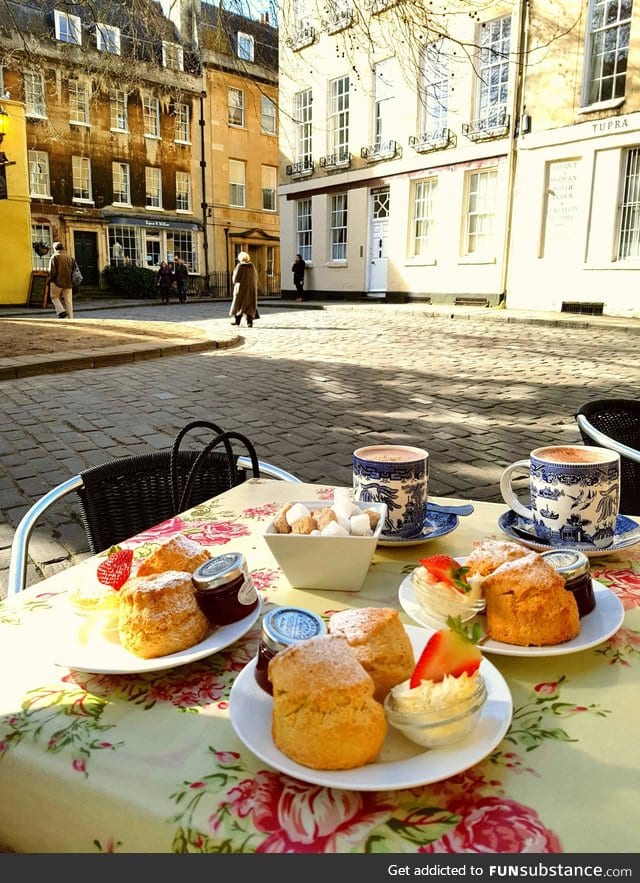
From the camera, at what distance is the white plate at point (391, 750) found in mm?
743

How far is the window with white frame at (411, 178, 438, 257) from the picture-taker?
2095cm

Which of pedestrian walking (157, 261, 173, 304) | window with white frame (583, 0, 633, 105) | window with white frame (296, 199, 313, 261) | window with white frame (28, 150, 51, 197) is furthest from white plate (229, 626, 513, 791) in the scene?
window with white frame (28, 150, 51, 197)

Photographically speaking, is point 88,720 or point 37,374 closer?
point 88,720

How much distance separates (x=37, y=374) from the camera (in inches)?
350

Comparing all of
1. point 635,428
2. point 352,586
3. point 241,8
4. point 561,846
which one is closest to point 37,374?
Result: point 241,8

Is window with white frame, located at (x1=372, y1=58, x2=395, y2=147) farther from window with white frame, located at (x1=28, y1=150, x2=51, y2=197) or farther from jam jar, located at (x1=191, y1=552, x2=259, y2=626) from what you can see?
jam jar, located at (x1=191, y1=552, x2=259, y2=626)

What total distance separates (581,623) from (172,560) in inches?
26.3

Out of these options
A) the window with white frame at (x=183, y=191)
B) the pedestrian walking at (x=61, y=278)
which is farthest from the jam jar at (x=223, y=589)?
the window with white frame at (x=183, y=191)

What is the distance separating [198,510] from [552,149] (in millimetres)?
18023

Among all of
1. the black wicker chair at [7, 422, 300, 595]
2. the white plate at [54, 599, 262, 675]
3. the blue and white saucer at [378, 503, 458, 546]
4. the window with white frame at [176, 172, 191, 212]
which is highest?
the window with white frame at [176, 172, 191, 212]

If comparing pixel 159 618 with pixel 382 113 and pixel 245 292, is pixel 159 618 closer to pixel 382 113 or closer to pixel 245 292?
pixel 245 292

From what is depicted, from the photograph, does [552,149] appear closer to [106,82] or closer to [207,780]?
[106,82]

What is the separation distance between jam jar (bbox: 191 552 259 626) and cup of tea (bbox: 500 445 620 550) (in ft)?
2.09

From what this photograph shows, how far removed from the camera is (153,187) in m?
31.8
